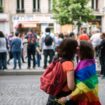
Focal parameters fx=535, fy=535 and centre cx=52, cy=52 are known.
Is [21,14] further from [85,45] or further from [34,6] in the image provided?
[85,45]

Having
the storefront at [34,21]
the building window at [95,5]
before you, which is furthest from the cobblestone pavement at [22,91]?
the building window at [95,5]

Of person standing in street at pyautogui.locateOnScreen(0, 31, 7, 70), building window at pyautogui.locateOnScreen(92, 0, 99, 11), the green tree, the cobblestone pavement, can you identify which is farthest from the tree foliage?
the cobblestone pavement

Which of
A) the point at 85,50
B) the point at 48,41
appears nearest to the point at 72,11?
the point at 48,41

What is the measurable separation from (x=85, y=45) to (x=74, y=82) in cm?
42

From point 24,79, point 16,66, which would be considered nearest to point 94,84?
point 24,79

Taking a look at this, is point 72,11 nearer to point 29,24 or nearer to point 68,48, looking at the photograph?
point 29,24

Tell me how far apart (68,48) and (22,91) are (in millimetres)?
9279

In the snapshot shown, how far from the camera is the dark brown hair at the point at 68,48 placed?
588cm

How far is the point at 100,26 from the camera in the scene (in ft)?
203

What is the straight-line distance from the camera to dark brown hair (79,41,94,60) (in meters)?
5.87

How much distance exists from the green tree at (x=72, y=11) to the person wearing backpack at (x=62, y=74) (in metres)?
47.5

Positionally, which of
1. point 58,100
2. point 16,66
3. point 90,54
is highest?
point 90,54

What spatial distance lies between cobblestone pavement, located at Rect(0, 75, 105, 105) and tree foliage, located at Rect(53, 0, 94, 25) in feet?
112

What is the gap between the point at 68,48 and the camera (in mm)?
5895
